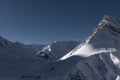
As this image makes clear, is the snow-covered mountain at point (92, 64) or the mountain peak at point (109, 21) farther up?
the mountain peak at point (109, 21)

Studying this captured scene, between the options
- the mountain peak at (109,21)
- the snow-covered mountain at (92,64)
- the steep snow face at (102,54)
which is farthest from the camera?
the mountain peak at (109,21)

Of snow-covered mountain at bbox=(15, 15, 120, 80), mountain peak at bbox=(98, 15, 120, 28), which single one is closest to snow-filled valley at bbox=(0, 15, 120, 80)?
snow-covered mountain at bbox=(15, 15, 120, 80)

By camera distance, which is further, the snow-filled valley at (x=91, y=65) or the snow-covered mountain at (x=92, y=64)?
the snow-filled valley at (x=91, y=65)

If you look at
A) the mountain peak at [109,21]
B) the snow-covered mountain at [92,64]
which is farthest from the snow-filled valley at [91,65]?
the mountain peak at [109,21]

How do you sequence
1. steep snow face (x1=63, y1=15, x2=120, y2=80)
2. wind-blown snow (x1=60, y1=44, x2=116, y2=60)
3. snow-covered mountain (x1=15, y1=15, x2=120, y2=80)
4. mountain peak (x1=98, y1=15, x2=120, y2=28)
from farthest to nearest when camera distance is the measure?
mountain peak (x1=98, y1=15, x2=120, y2=28) → wind-blown snow (x1=60, y1=44, x2=116, y2=60) → steep snow face (x1=63, y1=15, x2=120, y2=80) → snow-covered mountain (x1=15, y1=15, x2=120, y2=80)

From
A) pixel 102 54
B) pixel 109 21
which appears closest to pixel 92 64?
pixel 102 54

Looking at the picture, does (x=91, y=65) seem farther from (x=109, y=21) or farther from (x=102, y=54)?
(x=109, y=21)

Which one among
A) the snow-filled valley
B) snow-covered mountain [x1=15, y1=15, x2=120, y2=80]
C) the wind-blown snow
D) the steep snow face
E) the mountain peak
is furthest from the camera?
the mountain peak

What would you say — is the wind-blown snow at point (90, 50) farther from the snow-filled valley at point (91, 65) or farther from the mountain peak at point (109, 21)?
the mountain peak at point (109, 21)

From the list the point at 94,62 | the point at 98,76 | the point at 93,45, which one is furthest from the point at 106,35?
the point at 98,76

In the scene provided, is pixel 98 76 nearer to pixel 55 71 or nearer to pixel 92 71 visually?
pixel 92 71

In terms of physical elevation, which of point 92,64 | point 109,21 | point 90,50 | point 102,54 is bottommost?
point 92,64

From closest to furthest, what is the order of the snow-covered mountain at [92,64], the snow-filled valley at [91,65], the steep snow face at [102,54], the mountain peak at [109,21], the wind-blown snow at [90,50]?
the snow-covered mountain at [92,64], the snow-filled valley at [91,65], the steep snow face at [102,54], the wind-blown snow at [90,50], the mountain peak at [109,21]

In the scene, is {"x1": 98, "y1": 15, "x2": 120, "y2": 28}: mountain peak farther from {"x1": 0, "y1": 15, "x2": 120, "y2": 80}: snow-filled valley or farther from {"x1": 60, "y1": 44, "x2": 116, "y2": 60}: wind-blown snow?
{"x1": 60, "y1": 44, "x2": 116, "y2": 60}: wind-blown snow
